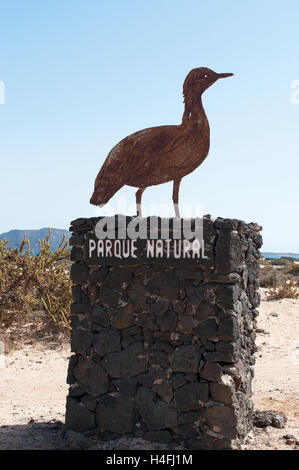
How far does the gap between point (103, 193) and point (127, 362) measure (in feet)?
6.72

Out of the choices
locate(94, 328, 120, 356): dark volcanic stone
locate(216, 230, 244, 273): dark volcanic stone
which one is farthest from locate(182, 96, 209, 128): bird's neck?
locate(94, 328, 120, 356): dark volcanic stone

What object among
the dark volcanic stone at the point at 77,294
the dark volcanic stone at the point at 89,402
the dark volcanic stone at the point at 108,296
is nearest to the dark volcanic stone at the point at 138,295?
the dark volcanic stone at the point at 108,296

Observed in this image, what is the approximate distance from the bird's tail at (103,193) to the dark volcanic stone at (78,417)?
2407 millimetres

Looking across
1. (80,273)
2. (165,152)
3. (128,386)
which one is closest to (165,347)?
(128,386)

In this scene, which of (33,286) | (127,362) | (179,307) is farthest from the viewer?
(33,286)

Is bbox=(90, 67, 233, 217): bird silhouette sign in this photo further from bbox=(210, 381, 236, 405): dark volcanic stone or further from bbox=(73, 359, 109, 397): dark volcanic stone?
bbox=(210, 381, 236, 405): dark volcanic stone

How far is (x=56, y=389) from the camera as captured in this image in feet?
29.0

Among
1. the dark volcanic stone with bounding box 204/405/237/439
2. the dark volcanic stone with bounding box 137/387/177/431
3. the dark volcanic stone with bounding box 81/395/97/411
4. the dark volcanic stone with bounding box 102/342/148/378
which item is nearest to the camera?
the dark volcanic stone with bounding box 204/405/237/439

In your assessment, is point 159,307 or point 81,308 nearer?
point 159,307

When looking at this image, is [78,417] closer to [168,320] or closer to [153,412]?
[153,412]

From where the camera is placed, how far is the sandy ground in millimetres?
6008

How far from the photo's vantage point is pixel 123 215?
566 centimetres

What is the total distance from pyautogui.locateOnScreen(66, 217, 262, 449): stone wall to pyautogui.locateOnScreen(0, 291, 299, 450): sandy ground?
588mm

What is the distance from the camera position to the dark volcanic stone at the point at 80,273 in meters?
5.84
